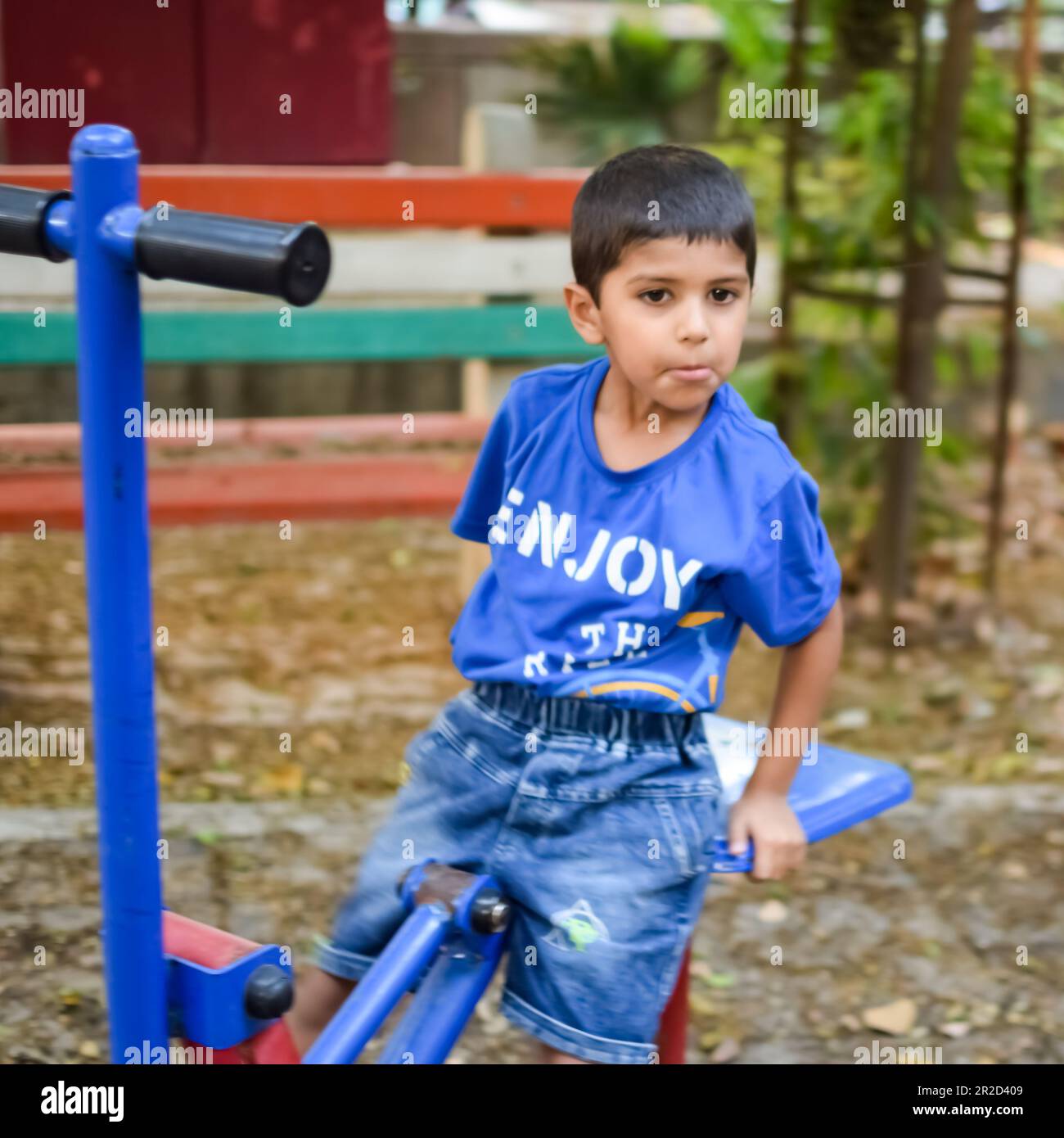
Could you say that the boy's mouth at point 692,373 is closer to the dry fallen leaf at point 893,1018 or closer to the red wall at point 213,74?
the dry fallen leaf at point 893,1018

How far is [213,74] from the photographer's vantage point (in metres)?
3.67

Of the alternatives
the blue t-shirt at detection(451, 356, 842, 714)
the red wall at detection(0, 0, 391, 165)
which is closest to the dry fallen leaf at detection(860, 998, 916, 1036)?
the blue t-shirt at detection(451, 356, 842, 714)

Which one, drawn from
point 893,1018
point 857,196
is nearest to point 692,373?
point 893,1018

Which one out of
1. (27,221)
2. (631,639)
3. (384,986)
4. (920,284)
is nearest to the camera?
(27,221)

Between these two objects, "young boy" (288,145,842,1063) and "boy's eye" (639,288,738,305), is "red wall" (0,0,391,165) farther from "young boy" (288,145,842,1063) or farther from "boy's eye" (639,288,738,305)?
"boy's eye" (639,288,738,305)

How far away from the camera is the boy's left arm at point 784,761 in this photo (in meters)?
1.71

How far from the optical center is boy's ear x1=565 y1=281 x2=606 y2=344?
1712mm

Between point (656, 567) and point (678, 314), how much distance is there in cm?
27

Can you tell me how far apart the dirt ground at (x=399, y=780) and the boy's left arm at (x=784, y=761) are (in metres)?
0.81

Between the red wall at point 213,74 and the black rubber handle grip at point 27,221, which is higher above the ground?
the red wall at point 213,74

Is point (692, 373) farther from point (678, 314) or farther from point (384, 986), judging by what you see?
point (384, 986)

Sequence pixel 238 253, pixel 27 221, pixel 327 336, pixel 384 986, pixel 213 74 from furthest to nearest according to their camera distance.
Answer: pixel 213 74
pixel 327 336
pixel 384 986
pixel 27 221
pixel 238 253

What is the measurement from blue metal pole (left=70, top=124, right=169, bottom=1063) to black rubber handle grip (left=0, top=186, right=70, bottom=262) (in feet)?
0.19

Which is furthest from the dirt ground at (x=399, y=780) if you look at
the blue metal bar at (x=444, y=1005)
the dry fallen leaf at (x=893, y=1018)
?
the blue metal bar at (x=444, y=1005)
